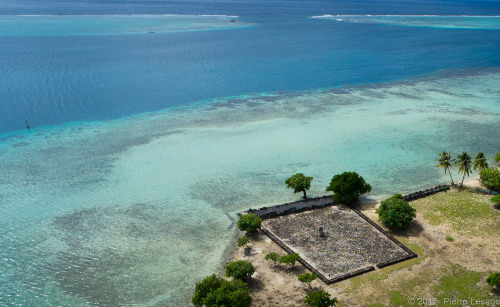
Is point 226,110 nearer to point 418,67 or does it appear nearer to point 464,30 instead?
point 418,67

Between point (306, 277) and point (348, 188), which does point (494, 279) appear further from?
point (348, 188)

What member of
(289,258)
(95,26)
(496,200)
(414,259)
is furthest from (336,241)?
(95,26)

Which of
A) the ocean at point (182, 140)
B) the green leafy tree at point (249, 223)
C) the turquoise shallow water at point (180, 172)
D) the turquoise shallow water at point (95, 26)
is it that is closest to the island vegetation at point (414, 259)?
the green leafy tree at point (249, 223)

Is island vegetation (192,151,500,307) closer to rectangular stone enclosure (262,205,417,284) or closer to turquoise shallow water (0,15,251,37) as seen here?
rectangular stone enclosure (262,205,417,284)

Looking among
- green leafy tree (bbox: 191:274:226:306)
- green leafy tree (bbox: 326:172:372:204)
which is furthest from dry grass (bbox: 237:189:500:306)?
green leafy tree (bbox: 326:172:372:204)

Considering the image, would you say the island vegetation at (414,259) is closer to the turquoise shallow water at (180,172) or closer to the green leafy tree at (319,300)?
the green leafy tree at (319,300)

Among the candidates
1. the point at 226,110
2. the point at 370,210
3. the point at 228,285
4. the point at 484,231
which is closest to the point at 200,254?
the point at 228,285
